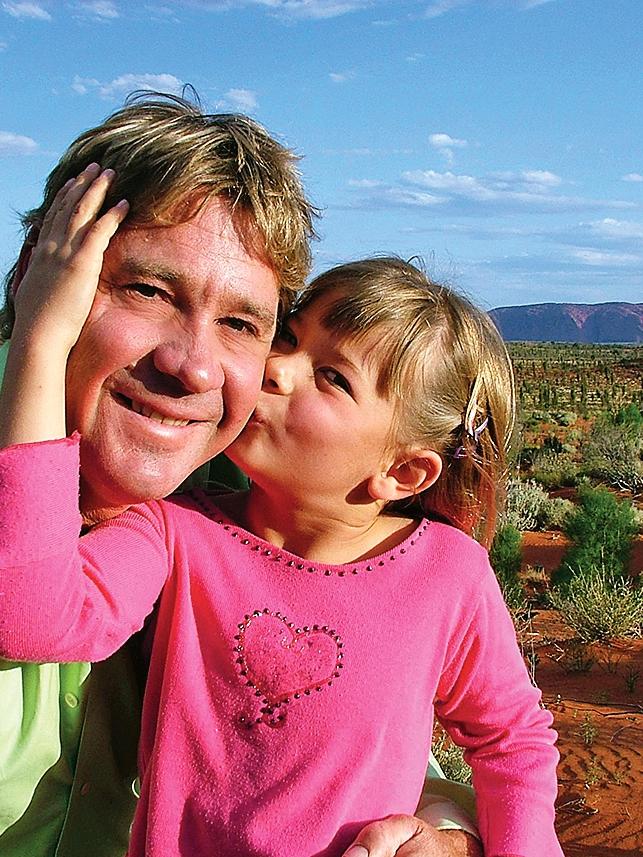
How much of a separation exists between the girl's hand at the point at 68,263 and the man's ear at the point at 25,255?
7.8 inches

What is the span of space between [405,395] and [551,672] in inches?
313

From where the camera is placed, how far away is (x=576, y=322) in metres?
164

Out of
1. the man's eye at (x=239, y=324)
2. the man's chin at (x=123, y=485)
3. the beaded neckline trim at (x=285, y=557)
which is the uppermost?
the man's eye at (x=239, y=324)

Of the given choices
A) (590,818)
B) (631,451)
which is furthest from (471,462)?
(631,451)

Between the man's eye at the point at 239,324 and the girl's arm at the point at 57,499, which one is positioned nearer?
the girl's arm at the point at 57,499

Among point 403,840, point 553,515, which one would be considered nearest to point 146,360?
point 403,840

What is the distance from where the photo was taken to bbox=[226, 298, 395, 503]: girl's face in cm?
246

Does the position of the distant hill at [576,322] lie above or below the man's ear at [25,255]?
above

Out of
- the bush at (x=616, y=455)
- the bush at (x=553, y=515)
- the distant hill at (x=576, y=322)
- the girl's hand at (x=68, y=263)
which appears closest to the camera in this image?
the girl's hand at (x=68, y=263)

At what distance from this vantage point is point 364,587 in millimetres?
2482

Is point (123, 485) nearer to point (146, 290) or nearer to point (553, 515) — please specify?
point (146, 290)

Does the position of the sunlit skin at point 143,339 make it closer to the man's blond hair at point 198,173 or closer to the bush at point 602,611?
the man's blond hair at point 198,173

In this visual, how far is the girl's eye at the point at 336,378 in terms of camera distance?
2.52m

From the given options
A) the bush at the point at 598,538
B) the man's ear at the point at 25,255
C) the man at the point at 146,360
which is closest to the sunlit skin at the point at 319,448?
the man at the point at 146,360
